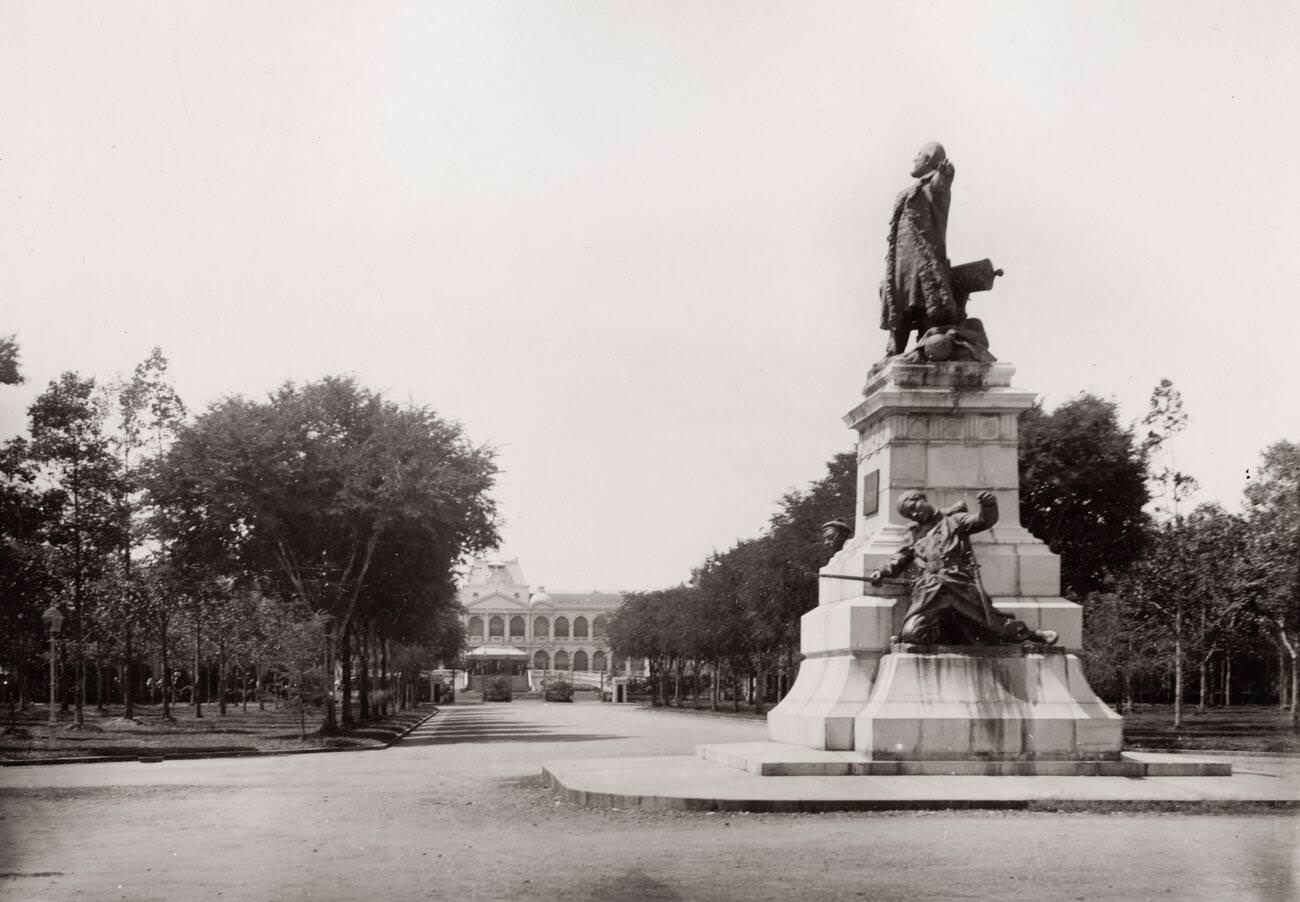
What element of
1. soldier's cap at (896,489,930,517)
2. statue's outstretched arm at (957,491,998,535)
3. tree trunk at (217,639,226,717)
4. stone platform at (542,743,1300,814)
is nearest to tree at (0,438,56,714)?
tree trunk at (217,639,226,717)

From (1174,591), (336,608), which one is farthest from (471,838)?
(1174,591)

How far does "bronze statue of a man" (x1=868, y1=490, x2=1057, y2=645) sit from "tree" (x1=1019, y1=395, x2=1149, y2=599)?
1750 centimetres

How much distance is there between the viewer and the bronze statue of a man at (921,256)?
1631cm

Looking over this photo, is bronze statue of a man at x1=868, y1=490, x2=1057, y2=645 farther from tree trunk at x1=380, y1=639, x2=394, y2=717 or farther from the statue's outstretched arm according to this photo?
tree trunk at x1=380, y1=639, x2=394, y2=717

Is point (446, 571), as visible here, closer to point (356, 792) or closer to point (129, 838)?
point (356, 792)

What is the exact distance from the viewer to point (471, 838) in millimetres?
11055

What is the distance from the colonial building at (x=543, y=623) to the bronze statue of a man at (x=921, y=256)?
167 m

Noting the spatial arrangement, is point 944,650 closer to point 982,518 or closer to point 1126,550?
point 982,518

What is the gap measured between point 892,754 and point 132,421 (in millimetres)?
31061

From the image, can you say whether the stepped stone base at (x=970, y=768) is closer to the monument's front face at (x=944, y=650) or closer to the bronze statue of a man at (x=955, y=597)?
the monument's front face at (x=944, y=650)

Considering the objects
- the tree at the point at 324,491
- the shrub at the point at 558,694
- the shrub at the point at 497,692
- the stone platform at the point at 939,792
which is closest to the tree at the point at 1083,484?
the tree at the point at 324,491

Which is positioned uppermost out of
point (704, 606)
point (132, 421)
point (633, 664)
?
point (132, 421)

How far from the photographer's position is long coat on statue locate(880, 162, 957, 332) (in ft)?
53.5

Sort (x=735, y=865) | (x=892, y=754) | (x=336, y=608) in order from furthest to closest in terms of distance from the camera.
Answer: (x=336, y=608)
(x=892, y=754)
(x=735, y=865)
